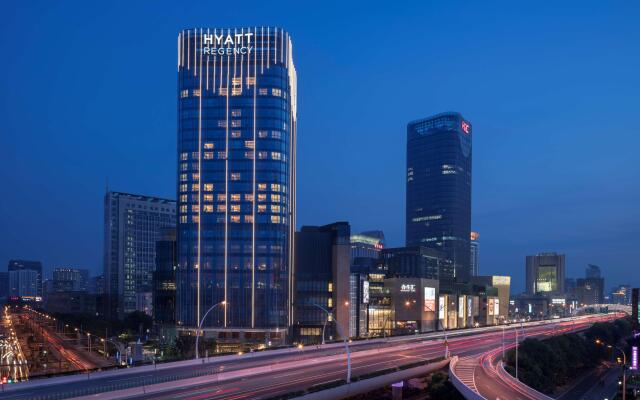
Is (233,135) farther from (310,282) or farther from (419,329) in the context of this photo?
(419,329)

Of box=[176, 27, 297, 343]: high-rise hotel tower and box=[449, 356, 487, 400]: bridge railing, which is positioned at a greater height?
box=[176, 27, 297, 343]: high-rise hotel tower

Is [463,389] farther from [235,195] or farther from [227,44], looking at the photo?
Answer: [227,44]

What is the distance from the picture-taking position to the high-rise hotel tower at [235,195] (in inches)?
5945

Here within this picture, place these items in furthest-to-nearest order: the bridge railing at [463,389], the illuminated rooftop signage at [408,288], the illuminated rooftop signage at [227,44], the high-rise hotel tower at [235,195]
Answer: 1. the illuminated rooftop signage at [408,288]
2. the illuminated rooftop signage at [227,44]
3. the high-rise hotel tower at [235,195]
4. the bridge railing at [463,389]

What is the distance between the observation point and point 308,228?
17450 cm

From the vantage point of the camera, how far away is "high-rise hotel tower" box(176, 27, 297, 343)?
495 feet

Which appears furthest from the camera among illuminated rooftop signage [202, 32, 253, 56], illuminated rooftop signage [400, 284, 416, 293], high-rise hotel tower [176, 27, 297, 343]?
illuminated rooftop signage [400, 284, 416, 293]

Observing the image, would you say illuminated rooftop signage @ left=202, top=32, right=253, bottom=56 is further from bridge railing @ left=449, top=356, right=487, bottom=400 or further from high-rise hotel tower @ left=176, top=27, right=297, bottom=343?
bridge railing @ left=449, top=356, right=487, bottom=400

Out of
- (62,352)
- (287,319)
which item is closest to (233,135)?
(287,319)

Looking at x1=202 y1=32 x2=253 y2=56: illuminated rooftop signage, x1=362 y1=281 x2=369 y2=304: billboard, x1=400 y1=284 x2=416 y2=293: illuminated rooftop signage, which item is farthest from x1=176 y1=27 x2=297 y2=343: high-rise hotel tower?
x1=400 y1=284 x2=416 y2=293: illuminated rooftop signage

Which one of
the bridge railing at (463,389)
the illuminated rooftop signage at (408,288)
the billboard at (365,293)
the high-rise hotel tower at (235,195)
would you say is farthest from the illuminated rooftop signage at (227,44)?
the bridge railing at (463,389)

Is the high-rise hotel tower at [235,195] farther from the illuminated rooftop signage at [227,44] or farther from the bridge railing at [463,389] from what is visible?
the bridge railing at [463,389]

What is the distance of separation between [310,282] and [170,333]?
135 ft

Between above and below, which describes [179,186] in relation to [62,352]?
above
